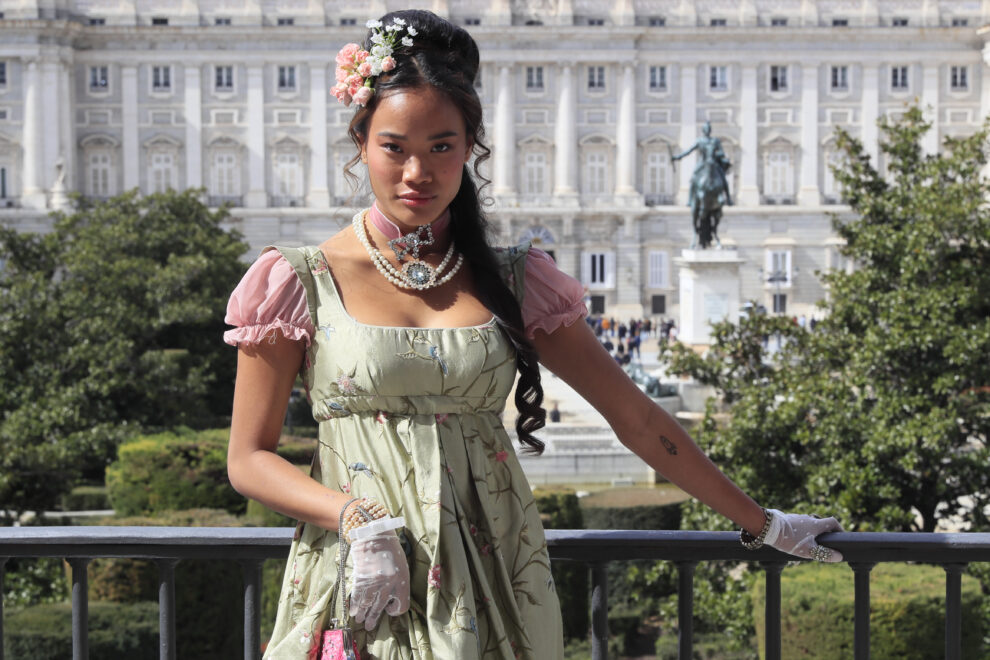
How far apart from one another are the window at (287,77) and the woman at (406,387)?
48.8 metres

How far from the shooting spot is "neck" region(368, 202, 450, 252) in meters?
2.89

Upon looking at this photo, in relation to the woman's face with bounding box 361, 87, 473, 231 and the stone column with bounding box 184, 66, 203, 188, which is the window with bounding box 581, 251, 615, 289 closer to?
the stone column with bounding box 184, 66, 203, 188

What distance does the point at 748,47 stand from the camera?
50.3 metres

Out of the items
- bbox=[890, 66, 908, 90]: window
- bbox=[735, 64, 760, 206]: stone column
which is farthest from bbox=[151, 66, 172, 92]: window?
bbox=[890, 66, 908, 90]: window

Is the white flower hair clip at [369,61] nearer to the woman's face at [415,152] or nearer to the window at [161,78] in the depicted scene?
the woman's face at [415,152]

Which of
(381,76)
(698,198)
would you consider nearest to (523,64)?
(698,198)

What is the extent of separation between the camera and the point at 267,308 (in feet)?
8.93

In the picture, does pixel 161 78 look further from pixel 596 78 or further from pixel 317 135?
pixel 596 78

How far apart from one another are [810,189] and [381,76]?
4896 centimetres

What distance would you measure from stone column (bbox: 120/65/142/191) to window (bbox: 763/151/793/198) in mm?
21822

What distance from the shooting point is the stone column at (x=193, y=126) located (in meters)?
50.1

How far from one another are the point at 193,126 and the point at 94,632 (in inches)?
1648

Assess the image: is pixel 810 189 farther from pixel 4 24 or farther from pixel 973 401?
pixel 973 401

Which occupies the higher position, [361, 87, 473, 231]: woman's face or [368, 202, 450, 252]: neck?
[361, 87, 473, 231]: woman's face
